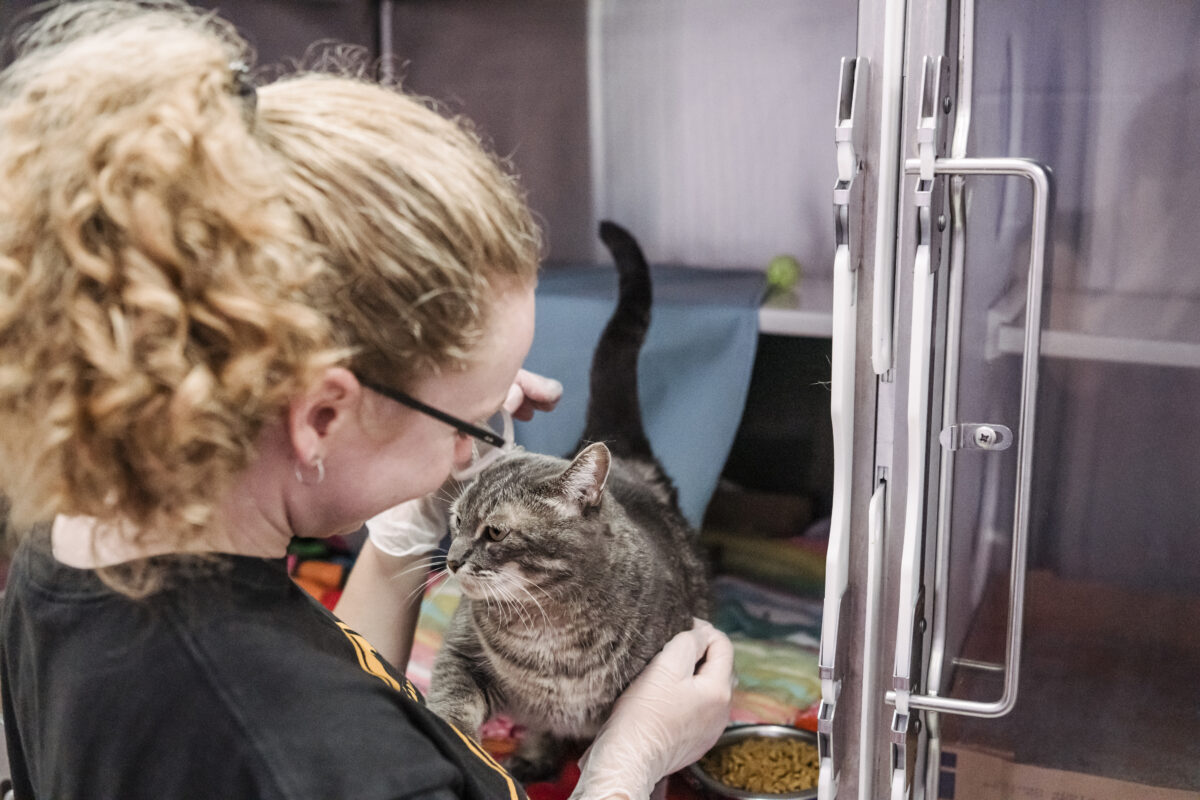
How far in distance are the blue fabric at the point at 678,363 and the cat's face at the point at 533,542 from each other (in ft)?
1.28

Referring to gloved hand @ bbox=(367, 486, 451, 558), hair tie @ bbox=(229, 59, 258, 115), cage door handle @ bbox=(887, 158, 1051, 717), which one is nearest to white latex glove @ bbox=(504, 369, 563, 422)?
gloved hand @ bbox=(367, 486, 451, 558)

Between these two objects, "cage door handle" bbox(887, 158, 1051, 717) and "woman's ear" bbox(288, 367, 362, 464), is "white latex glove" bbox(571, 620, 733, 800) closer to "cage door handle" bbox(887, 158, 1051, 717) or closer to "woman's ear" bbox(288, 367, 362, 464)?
"cage door handle" bbox(887, 158, 1051, 717)

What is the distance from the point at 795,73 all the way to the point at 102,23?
111 cm

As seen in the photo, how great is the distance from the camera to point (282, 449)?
662 mm

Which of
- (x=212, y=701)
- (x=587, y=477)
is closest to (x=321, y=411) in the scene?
(x=212, y=701)

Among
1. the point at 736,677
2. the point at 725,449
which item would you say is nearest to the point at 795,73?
the point at 725,449

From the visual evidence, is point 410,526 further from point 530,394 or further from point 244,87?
point 244,87

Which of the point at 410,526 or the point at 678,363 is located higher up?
the point at 678,363

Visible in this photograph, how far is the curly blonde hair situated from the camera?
0.55 metres

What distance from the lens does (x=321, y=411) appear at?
65cm

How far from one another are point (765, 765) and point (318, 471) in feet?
2.68

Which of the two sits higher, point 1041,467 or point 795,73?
point 795,73

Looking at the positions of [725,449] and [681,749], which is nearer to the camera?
[681,749]

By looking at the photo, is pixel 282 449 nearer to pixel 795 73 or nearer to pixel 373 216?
pixel 373 216
